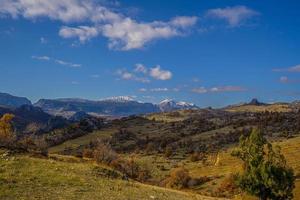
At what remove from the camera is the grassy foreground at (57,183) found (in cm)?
3189

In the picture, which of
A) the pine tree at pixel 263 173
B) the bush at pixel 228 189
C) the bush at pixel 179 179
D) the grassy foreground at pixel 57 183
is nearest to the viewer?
the grassy foreground at pixel 57 183

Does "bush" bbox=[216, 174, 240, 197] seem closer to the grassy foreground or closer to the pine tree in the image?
the pine tree

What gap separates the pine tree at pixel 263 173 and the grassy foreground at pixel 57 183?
809 inches

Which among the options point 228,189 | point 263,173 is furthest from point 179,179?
point 263,173

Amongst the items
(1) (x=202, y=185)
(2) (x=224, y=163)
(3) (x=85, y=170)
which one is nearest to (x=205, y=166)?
(2) (x=224, y=163)

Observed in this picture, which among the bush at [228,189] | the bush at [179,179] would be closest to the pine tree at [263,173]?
the bush at [228,189]

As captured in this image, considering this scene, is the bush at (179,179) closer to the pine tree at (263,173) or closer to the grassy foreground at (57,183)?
the pine tree at (263,173)

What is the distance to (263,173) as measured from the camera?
2379 inches

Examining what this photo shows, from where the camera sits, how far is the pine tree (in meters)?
60.6

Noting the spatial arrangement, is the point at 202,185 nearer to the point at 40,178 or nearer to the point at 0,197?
the point at 40,178

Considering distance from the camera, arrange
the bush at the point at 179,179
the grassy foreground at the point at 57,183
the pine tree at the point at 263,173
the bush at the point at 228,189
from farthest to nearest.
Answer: the bush at the point at 179,179 → the bush at the point at 228,189 → the pine tree at the point at 263,173 → the grassy foreground at the point at 57,183

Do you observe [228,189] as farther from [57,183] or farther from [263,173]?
[57,183]

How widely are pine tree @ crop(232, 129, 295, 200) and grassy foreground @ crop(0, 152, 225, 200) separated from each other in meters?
20.6

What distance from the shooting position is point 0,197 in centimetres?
2847
